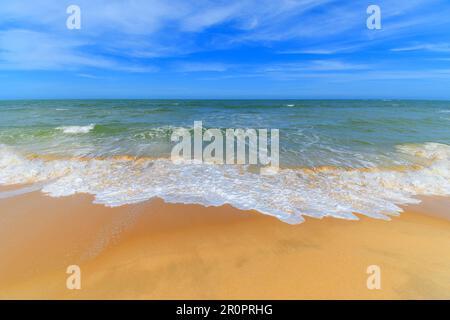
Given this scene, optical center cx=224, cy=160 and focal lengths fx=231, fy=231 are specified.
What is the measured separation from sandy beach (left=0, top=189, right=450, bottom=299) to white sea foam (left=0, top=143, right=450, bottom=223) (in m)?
0.42

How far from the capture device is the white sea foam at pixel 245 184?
4.71 meters

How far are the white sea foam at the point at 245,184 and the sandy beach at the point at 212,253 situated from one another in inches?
16.5

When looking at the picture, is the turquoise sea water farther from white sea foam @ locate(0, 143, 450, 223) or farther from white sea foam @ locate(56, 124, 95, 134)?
white sea foam @ locate(56, 124, 95, 134)

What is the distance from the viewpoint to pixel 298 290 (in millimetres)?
2674

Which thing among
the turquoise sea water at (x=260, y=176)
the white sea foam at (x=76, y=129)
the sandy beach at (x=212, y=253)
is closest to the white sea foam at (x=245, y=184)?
the turquoise sea water at (x=260, y=176)

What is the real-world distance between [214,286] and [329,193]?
3647mm

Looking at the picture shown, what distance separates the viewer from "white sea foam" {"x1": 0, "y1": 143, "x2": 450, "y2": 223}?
471cm

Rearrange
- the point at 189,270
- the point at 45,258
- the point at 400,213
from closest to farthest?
1. the point at 189,270
2. the point at 45,258
3. the point at 400,213

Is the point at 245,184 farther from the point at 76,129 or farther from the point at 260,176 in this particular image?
the point at 76,129

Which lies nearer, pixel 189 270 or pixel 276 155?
pixel 189 270

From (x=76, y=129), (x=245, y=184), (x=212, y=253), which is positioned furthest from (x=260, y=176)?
(x=76, y=129)
